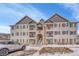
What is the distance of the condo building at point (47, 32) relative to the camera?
6.50 ft

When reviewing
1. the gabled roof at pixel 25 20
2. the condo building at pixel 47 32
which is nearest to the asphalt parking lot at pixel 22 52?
the condo building at pixel 47 32

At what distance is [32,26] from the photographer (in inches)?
79.1

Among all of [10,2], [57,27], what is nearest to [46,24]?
[57,27]

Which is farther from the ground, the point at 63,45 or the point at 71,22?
the point at 71,22

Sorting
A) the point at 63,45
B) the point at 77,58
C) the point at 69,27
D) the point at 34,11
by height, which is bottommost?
the point at 77,58

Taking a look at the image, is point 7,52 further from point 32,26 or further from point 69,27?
point 69,27

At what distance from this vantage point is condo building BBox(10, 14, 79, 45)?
1.98 meters

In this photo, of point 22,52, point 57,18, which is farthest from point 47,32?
point 22,52

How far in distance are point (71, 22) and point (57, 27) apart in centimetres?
15

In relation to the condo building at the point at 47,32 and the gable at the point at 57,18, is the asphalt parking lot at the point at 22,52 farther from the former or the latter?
the gable at the point at 57,18

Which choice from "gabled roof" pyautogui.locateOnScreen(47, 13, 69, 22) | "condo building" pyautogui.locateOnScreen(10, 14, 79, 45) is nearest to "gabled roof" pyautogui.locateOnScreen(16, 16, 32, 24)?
"condo building" pyautogui.locateOnScreen(10, 14, 79, 45)

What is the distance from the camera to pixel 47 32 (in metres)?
1.99

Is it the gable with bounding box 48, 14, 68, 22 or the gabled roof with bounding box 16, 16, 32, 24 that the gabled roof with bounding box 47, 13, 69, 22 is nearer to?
the gable with bounding box 48, 14, 68, 22

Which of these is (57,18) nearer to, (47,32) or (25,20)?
(47,32)
